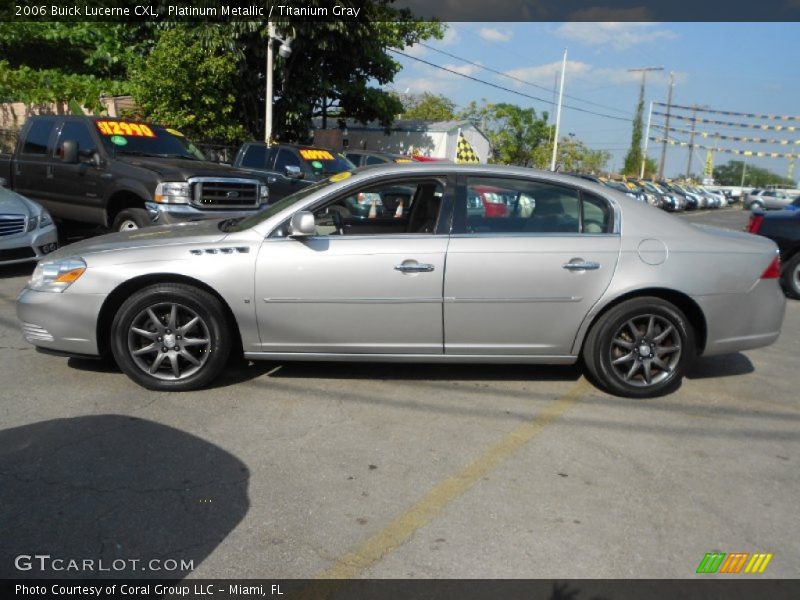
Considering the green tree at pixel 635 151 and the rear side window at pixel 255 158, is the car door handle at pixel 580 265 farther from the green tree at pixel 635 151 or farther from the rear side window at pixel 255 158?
the green tree at pixel 635 151

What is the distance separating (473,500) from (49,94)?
20.2 metres

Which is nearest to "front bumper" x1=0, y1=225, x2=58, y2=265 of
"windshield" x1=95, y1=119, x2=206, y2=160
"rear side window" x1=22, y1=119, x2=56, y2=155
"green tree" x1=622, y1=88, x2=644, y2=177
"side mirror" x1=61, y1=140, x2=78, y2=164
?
"side mirror" x1=61, y1=140, x2=78, y2=164

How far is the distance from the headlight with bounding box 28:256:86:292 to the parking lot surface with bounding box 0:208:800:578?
67cm

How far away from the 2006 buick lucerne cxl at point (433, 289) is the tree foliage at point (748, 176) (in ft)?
456

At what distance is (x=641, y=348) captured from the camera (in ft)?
15.9

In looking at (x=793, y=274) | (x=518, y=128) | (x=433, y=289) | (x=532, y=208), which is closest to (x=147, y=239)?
(x=433, y=289)

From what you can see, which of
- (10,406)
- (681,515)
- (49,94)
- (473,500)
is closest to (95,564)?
(473,500)

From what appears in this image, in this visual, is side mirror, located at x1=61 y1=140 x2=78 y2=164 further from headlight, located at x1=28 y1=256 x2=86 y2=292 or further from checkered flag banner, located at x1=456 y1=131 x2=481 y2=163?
checkered flag banner, located at x1=456 y1=131 x2=481 y2=163

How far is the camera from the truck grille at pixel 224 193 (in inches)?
345

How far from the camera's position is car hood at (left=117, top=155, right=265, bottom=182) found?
342 inches

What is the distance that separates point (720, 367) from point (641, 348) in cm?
142

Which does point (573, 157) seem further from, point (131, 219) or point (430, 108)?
point (131, 219)

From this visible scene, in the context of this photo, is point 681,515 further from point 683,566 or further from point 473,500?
point 473,500

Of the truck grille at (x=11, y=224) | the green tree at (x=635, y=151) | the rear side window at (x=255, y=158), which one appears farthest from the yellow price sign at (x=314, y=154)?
the green tree at (x=635, y=151)
